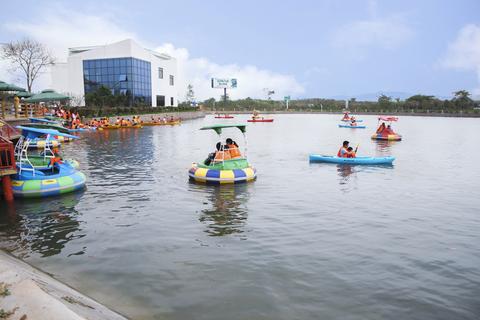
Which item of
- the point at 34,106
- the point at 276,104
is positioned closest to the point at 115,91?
the point at 34,106

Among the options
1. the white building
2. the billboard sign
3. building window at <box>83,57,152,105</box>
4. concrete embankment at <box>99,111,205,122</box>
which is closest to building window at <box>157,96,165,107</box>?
concrete embankment at <box>99,111,205,122</box>

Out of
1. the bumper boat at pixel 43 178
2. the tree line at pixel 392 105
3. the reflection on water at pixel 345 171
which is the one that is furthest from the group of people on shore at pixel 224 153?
the tree line at pixel 392 105

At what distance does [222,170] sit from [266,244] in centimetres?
679

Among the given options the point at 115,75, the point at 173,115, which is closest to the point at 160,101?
the point at 173,115

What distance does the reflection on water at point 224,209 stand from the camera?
11695 mm

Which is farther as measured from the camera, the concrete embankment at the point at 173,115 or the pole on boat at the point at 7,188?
the concrete embankment at the point at 173,115

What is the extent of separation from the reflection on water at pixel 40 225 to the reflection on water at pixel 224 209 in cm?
368

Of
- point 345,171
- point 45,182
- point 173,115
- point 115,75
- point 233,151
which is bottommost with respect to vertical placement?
point 345,171

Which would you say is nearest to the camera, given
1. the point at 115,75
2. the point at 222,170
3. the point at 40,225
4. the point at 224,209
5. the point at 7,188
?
the point at 40,225

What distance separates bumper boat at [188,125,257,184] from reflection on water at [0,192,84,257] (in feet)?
15.9

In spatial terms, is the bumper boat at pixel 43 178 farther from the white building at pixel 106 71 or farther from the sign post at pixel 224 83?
the sign post at pixel 224 83

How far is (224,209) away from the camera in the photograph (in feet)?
44.6

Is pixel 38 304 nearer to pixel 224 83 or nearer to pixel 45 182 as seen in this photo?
pixel 45 182

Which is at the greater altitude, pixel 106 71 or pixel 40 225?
pixel 106 71
